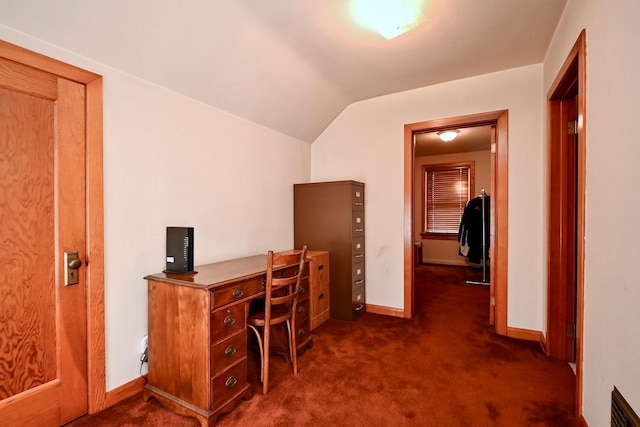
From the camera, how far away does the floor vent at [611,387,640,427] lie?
1.03m

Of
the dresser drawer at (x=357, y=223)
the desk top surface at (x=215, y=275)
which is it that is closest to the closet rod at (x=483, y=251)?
the dresser drawer at (x=357, y=223)

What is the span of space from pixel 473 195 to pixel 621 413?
18.0 ft

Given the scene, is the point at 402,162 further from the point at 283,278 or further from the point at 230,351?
the point at 230,351

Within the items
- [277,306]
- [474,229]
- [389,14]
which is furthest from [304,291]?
[474,229]

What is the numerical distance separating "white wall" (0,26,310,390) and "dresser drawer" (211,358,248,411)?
674 mm

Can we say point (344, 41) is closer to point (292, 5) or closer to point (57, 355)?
point (292, 5)

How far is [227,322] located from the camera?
66.8 inches

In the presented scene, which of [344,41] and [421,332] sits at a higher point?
[344,41]

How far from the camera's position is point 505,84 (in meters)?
2.75

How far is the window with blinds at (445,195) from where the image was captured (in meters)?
6.21

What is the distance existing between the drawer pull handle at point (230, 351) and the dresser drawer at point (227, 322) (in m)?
0.08

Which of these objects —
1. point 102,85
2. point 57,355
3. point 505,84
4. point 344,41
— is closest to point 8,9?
point 102,85

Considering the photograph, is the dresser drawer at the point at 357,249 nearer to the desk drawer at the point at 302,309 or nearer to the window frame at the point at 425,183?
the desk drawer at the point at 302,309

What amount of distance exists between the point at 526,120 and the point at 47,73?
11.5 feet
